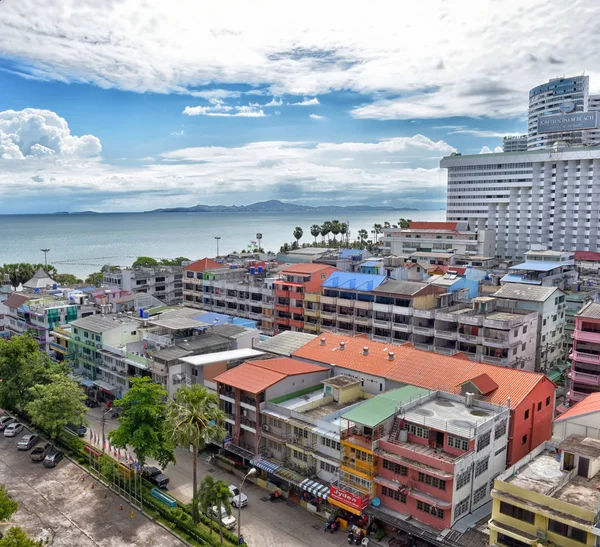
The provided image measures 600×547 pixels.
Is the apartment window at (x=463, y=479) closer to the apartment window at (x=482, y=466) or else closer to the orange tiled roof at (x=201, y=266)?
the apartment window at (x=482, y=466)

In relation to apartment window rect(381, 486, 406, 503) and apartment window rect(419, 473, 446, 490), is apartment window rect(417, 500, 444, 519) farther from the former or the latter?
apartment window rect(419, 473, 446, 490)

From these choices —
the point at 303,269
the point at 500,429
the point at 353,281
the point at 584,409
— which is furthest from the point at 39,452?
the point at 584,409

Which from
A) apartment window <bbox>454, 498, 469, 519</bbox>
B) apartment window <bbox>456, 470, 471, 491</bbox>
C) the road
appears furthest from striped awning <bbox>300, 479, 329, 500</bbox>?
apartment window <bbox>456, 470, 471, 491</bbox>

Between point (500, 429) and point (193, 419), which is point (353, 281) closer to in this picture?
point (500, 429)

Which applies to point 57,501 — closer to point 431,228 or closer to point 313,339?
point 313,339

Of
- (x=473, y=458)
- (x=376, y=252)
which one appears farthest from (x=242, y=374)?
(x=376, y=252)

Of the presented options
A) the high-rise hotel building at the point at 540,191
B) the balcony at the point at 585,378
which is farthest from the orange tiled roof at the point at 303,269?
the high-rise hotel building at the point at 540,191
